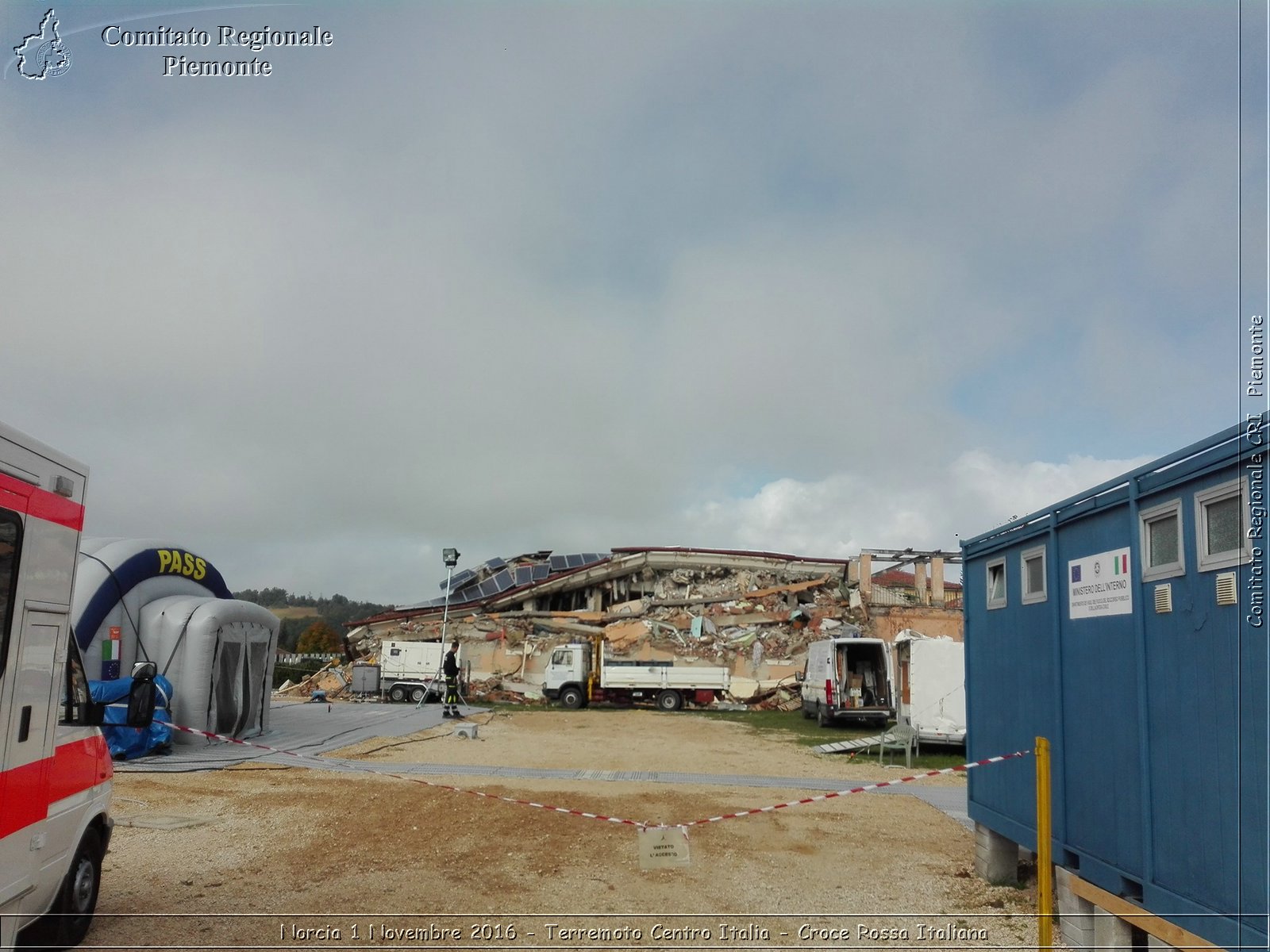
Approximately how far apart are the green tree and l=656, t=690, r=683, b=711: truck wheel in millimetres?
41938

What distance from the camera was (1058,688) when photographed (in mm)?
7172

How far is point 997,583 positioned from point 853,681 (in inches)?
626

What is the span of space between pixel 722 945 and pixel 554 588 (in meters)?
33.9

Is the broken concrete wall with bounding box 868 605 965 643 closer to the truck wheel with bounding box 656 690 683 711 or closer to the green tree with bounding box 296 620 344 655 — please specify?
the truck wheel with bounding box 656 690 683 711

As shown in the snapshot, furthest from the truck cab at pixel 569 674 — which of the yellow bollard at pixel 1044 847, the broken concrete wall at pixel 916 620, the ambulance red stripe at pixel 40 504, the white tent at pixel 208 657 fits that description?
the ambulance red stripe at pixel 40 504

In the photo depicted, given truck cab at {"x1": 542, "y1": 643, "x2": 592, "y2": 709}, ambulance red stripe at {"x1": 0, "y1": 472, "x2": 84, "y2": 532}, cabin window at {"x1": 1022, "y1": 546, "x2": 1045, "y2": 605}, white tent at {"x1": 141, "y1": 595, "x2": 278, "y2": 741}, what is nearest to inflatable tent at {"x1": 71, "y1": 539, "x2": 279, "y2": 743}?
white tent at {"x1": 141, "y1": 595, "x2": 278, "y2": 741}

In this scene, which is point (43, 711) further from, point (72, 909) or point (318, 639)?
point (318, 639)

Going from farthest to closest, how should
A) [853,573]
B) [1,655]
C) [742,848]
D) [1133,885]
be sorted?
[853,573] → [742,848] → [1133,885] → [1,655]

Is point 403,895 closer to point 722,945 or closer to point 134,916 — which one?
point 134,916

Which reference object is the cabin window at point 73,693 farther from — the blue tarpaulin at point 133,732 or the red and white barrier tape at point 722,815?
the blue tarpaulin at point 133,732

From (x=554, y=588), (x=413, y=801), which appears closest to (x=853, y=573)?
(x=554, y=588)

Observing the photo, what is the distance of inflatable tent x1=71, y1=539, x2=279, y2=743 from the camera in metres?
16.9

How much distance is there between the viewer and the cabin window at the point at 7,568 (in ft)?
15.6

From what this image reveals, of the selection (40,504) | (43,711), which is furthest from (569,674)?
(40,504)
